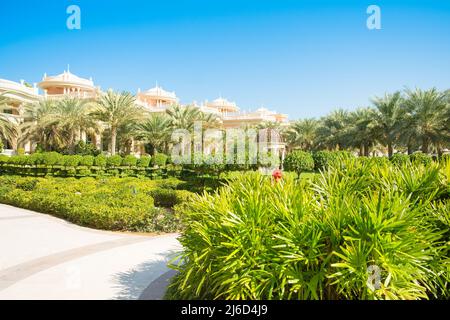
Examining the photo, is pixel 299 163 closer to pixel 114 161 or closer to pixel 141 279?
pixel 114 161

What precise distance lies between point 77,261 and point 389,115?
28.9 meters

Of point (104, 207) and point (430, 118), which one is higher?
point (430, 118)

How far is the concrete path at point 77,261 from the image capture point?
4.79m

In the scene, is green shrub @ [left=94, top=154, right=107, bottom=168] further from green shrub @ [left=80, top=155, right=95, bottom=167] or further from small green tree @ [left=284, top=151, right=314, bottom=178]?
small green tree @ [left=284, top=151, right=314, bottom=178]

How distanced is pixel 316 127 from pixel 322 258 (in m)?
39.4

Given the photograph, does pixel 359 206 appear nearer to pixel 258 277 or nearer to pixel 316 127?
pixel 258 277

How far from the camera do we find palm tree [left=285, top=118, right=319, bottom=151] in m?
42.2

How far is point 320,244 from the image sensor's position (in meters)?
3.34

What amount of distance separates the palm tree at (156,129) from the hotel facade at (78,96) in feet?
8.80

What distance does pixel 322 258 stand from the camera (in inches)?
129

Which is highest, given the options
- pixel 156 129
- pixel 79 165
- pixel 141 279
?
pixel 156 129

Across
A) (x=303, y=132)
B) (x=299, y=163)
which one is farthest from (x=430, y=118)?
(x=303, y=132)
